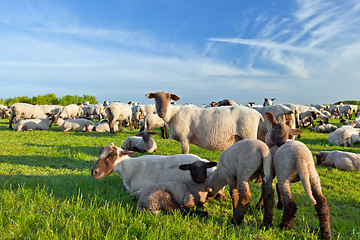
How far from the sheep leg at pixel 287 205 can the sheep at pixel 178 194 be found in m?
1.49

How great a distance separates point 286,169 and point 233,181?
1.00 metres

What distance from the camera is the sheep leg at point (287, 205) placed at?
3439mm

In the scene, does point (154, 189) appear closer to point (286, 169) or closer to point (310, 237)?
point (286, 169)

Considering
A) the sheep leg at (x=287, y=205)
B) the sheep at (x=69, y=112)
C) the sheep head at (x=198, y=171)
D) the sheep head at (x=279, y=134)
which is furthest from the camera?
the sheep at (x=69, y=112)

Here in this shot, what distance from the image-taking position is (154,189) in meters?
4.26

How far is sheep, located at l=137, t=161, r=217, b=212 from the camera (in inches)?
159

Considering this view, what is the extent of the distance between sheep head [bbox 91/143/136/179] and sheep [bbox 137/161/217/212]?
1.05 meters

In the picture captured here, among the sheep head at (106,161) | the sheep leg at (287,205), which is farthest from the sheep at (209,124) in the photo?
the sheep leg at (287,205)

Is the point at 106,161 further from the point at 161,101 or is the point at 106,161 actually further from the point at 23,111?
the point at 23,111

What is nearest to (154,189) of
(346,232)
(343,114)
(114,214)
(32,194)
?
(114,214)

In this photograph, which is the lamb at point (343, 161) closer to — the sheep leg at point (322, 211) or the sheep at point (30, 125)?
the sheep leg at point (322, 211)

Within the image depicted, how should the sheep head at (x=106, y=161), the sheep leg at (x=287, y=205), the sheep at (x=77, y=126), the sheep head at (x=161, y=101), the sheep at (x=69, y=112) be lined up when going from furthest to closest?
the sheep at (x=69, y=112)
the sheep at (x=77, y=126)
the sheep head at (x=161, y=101)
the sheep head at (x=106, y=161)
the sheep leg at (x=287, y=205)

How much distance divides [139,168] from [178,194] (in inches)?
53.3

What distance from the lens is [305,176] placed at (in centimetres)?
328
